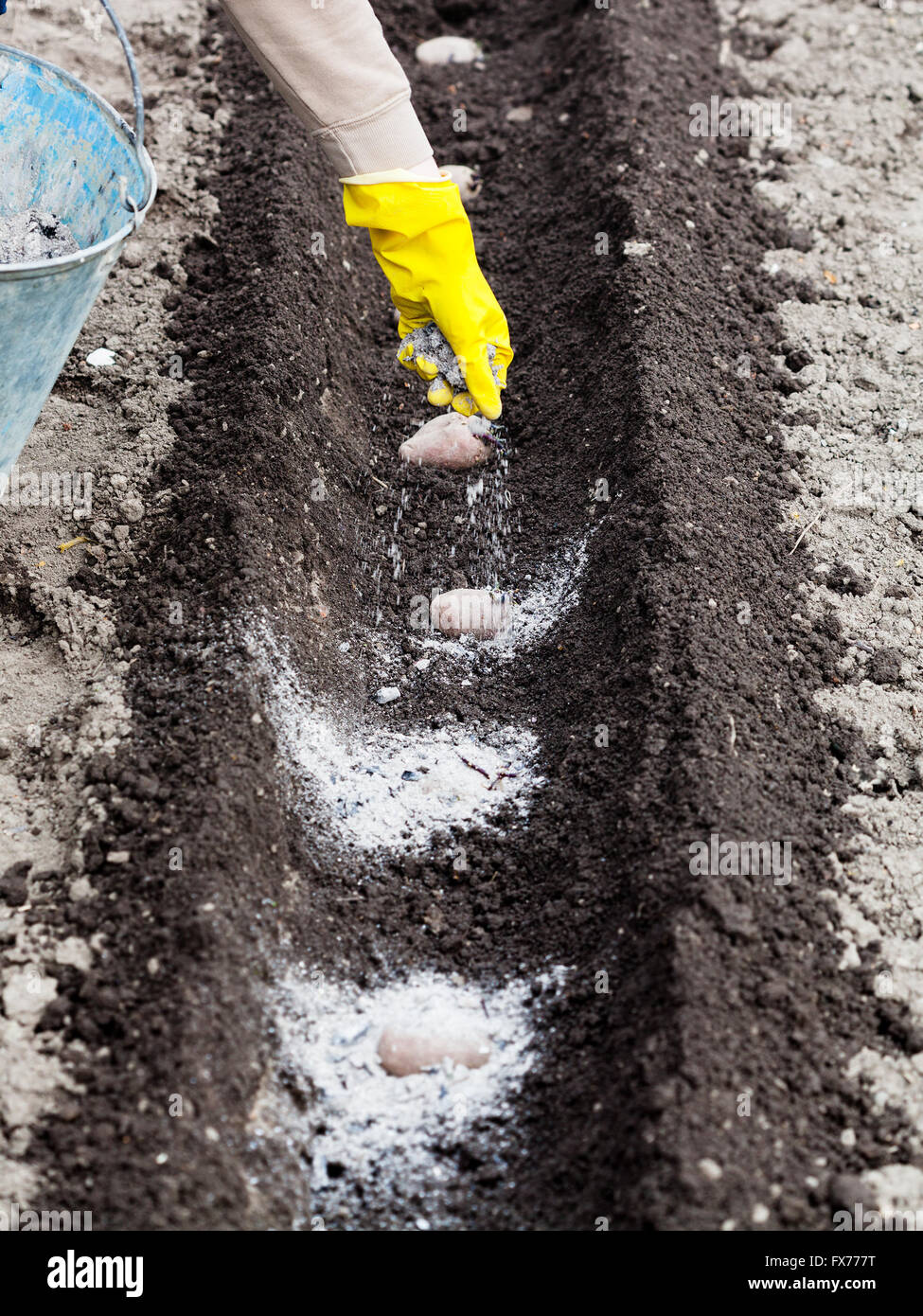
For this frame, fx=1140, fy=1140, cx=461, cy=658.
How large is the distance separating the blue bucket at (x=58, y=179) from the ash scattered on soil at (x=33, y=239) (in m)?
0.04

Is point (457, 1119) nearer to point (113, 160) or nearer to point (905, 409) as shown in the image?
point (113, 160)

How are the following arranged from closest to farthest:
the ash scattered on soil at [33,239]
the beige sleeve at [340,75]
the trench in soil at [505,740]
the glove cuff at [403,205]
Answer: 1. the trench in soil at [505,740]
2. the beige sleeve at [340,75]
3. the glove cuff at [403,205]
4. the ash scattered on soil at [33,239]

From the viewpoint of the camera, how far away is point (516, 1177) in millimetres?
2059

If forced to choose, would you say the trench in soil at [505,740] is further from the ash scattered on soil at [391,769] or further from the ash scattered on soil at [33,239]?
the ash scattered on soil at [33,239]

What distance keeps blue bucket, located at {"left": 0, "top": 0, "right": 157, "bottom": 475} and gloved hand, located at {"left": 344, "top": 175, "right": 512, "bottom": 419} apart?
0.51 m

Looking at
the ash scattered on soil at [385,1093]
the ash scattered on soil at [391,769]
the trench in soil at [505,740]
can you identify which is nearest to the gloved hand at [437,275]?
the trench in soil at [505,740]

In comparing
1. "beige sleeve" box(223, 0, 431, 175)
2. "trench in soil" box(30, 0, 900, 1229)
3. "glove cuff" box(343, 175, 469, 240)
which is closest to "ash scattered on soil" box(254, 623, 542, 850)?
"trench in soil" box(30, 0, 900, 1229)

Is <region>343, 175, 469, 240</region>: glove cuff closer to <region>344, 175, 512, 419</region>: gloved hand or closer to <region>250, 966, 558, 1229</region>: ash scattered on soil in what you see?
<region>344, 175, 512, 419</region>: gloved hand

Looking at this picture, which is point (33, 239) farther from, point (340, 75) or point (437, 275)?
point (437, 275)

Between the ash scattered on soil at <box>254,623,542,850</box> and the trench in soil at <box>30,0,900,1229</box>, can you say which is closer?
the trench in soil at <box>30,0,900,1229</box>

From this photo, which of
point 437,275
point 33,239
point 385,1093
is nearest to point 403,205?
point 437,275

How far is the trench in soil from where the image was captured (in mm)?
1992

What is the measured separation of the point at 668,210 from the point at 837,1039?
107 inches

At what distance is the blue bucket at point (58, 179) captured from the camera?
2357 mm
